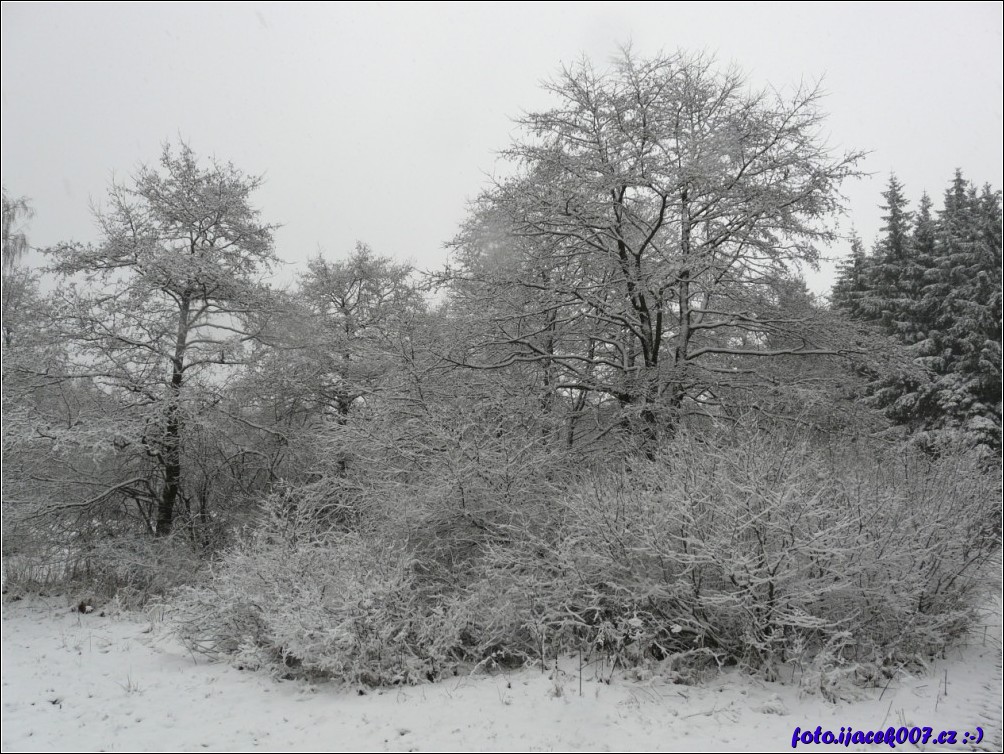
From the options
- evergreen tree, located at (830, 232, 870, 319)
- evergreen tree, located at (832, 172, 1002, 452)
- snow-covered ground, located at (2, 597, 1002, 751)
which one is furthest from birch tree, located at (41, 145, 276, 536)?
evergreen tree, located at (830, 232, 870, 319)

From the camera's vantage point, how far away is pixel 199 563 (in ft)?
37.8

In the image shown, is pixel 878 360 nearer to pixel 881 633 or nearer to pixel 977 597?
pixel 977 597

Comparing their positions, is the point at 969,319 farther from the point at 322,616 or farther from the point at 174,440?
the point at 174,440

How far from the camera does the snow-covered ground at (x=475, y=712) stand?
15.7 ft

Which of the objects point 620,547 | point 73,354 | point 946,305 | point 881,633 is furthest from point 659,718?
point 946,305

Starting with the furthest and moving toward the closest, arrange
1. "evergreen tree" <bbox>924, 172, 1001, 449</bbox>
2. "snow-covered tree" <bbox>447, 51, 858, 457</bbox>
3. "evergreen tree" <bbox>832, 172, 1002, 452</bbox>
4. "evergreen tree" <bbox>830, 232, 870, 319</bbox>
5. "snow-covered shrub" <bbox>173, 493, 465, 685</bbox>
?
1. "evergreen tree" <bbox>830, 232, 870, 319</bbox>
2. "evergreen tree" <bbox>832, 172, 1002, 452</bbox>
3. "evergreen tree" <bbox>924, 172, 1001, 449</bbox>
4. "snow-covered tree" <bbox>447, 51, 858, 457</bbox>
5. "snow-covered shrub" <bbox>173, 493, 465, 685</bbox>

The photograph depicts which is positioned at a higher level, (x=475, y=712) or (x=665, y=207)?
(x=665, y=207)

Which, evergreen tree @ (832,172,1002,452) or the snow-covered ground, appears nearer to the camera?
the snow-covered ground

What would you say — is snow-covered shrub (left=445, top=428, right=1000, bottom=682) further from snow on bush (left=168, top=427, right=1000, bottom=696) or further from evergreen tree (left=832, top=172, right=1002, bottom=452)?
evergreen tree (left=832, top=172, right=1002, bottom=452)

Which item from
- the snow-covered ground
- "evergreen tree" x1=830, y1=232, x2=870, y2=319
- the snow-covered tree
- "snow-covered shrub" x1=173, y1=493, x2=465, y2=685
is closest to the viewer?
the snow-covered ground

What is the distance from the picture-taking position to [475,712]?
527 cm

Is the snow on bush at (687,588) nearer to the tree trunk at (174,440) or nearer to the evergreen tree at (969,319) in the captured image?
the tree trunk at (174,440)

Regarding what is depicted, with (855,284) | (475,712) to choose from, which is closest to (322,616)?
(475,712)

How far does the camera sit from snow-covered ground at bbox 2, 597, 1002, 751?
4797mm
